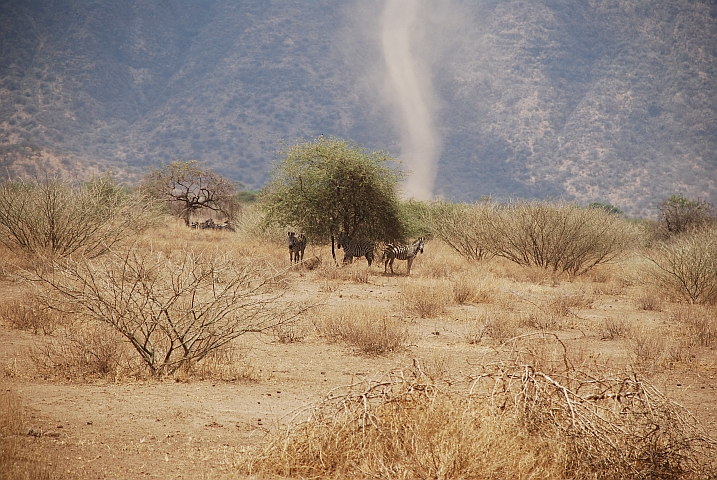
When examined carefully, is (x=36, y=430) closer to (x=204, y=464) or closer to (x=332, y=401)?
(x=204, y=464)

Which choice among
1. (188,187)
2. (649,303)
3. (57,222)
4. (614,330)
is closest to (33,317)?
(57,222)

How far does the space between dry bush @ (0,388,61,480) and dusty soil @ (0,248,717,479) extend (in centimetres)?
11

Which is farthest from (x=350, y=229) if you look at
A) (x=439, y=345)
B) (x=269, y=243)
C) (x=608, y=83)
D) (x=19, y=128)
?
(x=608, y=83)

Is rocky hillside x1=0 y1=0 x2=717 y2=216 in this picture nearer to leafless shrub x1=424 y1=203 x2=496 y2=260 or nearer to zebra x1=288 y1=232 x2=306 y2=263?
leafless shrub x1=424 y1=203 x2=496 y2=260

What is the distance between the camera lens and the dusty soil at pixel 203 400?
576 centimetres

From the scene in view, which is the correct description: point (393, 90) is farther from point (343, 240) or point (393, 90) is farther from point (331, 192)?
point (343, 240)

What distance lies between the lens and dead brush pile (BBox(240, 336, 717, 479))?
5320 mm

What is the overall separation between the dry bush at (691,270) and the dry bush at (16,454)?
16779 mm

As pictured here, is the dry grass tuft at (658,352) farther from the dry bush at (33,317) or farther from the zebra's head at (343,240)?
the zebra's head at (343,240)

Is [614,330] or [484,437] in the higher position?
[614,330]

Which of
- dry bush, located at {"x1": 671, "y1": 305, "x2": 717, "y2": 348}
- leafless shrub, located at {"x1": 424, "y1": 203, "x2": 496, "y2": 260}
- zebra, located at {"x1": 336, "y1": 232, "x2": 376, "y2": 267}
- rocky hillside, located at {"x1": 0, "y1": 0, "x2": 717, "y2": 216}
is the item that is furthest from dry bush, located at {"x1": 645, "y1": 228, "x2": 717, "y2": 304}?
rocky hillside, located at {"x1": 0, "y1": 0, "x2": 717, "y2": 216}

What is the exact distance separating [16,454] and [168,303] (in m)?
3.10

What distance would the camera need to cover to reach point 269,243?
3153 centimetres

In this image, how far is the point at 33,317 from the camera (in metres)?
11.1
